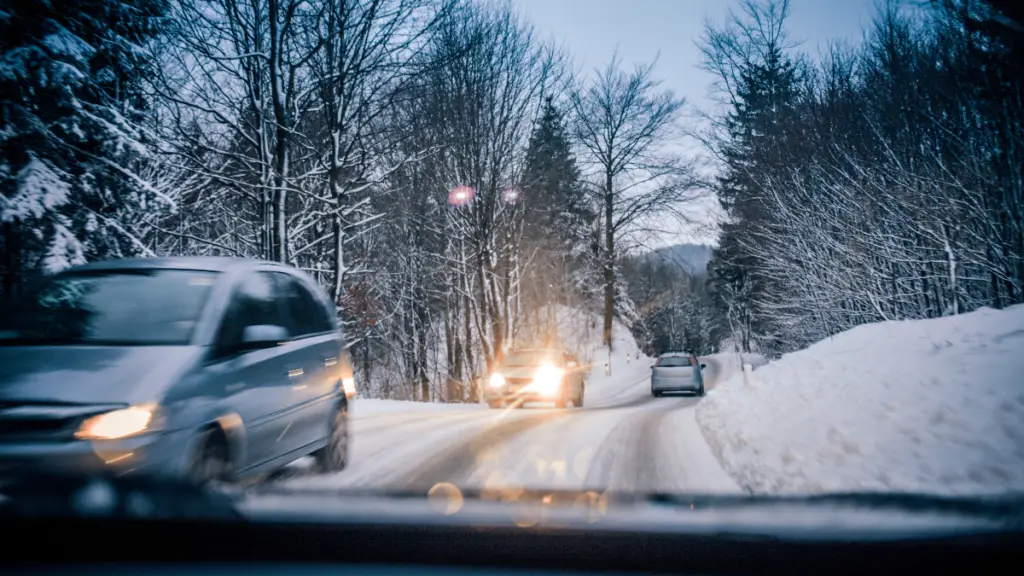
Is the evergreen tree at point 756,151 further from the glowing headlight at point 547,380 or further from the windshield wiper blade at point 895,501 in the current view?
the windshield wiper blade at point 895,501

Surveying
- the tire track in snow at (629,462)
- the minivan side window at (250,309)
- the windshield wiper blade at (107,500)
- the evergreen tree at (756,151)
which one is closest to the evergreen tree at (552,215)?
the evergreen tree at (756,151)

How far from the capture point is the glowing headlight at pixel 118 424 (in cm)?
322

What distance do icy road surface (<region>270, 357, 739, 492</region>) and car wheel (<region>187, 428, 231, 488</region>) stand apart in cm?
38

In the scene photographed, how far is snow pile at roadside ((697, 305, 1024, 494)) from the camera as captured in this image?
454 centimetres

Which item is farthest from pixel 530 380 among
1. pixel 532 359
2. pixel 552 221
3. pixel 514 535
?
pixel 552 221

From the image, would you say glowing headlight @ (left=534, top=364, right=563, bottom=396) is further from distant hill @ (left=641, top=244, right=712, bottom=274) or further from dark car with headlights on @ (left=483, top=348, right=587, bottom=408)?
distant hill @ (left=641, top=244, right=712, bottom=274)

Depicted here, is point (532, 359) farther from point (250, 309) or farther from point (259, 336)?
point (259, 336)

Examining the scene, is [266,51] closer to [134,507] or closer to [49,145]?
[49,145]

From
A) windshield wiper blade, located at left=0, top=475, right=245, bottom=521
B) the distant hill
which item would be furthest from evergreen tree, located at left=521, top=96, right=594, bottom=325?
windshield wiper blade, located at left=0, top=475, right=245, bottom=521

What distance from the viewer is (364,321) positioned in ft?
108

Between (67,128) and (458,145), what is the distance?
13.1m

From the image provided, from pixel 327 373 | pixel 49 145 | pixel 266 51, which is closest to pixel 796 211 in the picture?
pixel 266 51

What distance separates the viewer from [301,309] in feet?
18.3

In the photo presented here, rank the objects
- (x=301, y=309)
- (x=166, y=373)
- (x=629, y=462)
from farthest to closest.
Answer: (x=629, y=462), (x=301, y=309), (x=166, y=373)
